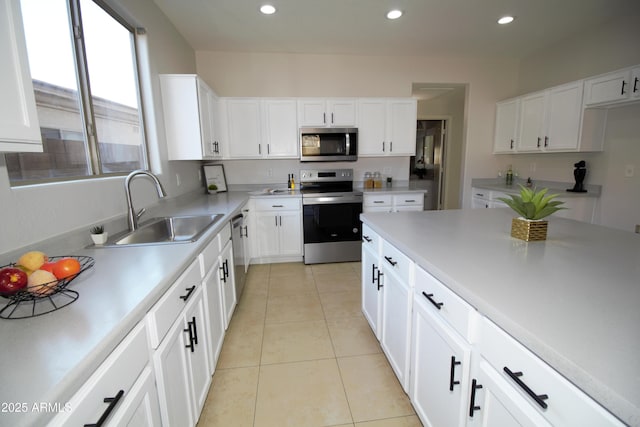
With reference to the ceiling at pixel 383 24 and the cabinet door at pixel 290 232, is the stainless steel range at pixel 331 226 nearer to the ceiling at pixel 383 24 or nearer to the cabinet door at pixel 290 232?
the cabinet door at pixel 290 232

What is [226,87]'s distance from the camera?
12.6 feet

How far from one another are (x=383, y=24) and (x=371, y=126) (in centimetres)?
116

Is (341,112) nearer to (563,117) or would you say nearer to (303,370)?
(563,117)

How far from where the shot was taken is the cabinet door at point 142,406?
30.1 inches

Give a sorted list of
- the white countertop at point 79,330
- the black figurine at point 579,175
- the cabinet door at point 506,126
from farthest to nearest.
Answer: the cabinet door at point 506,126 → the black figurine at point 579,175 → the white countertop at point 79,330

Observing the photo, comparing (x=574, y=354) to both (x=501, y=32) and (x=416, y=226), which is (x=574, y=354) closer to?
(x=416, y=226)

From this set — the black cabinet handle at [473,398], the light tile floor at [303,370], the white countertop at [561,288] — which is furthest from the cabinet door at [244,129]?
the black cabinet handle at [473,398]

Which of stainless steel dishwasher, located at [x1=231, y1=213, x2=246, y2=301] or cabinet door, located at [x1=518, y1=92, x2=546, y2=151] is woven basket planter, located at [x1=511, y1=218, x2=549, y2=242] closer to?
stainless steel dishwasher, located at [x1=231, y1=213, x2=246, y2=301]

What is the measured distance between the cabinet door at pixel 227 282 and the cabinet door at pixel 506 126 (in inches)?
159

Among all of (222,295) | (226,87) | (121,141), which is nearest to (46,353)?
(222,295)

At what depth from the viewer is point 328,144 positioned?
372 centimetres

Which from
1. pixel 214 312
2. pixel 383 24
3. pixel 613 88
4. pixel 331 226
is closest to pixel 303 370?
pixel 214 312

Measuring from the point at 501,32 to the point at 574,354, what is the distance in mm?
3896

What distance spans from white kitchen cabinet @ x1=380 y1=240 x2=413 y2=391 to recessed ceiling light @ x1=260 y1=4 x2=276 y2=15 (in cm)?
240
